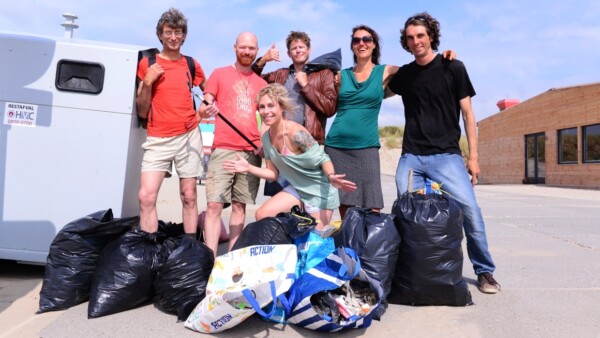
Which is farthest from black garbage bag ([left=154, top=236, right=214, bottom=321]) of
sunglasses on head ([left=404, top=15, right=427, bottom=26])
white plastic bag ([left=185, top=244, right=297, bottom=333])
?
sunglasses on head ([left=404, top=15, right=427, bottom=26])

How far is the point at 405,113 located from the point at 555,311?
1.72 m

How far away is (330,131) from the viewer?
159 inches

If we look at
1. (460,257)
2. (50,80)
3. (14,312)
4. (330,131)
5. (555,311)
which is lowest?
(14,312)

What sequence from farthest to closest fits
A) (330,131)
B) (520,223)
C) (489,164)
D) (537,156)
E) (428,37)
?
(489,164) → (537,156) → (520,223) → (330,131) → (428,37)

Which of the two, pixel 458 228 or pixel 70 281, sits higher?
pixel 458 228

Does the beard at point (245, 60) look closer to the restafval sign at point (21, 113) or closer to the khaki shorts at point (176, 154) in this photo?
Answer: the khaki shorts at point (176, 154)

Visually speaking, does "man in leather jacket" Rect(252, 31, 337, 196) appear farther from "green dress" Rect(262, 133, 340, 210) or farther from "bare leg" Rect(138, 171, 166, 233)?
"bare leg" Rect(138, 171, 166, 233)

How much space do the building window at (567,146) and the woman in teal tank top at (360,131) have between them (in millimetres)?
19920

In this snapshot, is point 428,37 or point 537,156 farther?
point 537,156

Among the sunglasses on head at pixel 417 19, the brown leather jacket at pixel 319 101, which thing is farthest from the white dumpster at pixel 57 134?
the sunglasses on head at pixel 417 19

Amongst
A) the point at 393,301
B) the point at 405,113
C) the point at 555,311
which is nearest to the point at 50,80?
the point at 405,113

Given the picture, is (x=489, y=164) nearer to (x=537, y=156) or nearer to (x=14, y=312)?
(x=537, y=156)

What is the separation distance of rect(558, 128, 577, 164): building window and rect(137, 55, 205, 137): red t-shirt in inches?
817

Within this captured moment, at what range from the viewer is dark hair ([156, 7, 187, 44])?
12.7 feet
